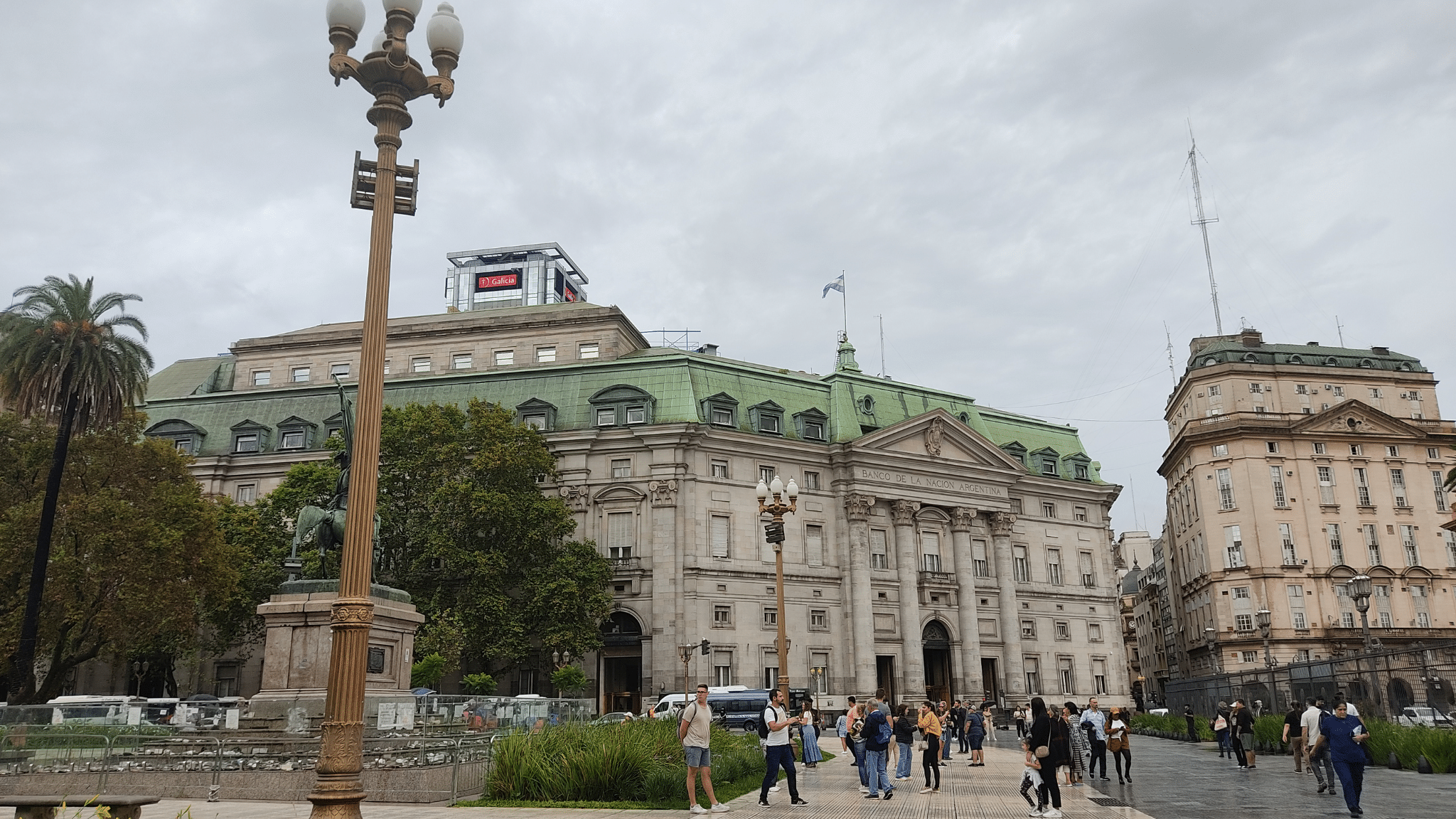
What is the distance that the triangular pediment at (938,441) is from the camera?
214 ft

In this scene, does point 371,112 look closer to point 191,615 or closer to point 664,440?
point 191,615

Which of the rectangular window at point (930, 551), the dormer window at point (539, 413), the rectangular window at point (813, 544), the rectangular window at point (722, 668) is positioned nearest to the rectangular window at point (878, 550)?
the rectangular window at point (930, 551)

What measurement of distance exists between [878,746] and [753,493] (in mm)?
41472

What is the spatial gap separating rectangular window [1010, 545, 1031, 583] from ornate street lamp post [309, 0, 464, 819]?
207 feet

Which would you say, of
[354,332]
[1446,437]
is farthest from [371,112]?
[1446,437]

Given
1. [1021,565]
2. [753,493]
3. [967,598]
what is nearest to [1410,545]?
[1021,565]

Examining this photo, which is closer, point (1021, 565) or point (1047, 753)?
point (1047, 753)

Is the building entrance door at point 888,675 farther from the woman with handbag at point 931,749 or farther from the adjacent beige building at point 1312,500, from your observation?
the woman with handbag at point 931,749

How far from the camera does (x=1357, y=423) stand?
82125 millimetres

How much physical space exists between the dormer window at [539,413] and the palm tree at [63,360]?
934 inches

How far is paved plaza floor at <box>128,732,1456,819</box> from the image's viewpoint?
1684cm

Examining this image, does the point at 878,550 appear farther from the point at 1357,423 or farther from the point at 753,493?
Result: the point at 1357,423

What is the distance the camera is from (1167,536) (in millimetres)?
101812

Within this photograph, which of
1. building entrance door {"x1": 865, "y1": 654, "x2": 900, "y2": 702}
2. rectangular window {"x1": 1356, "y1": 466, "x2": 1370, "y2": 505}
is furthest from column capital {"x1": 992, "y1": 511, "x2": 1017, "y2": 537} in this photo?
rectangular window {"x1": 1356, "y1": 466, "x2": 1370, "y2": 505}
